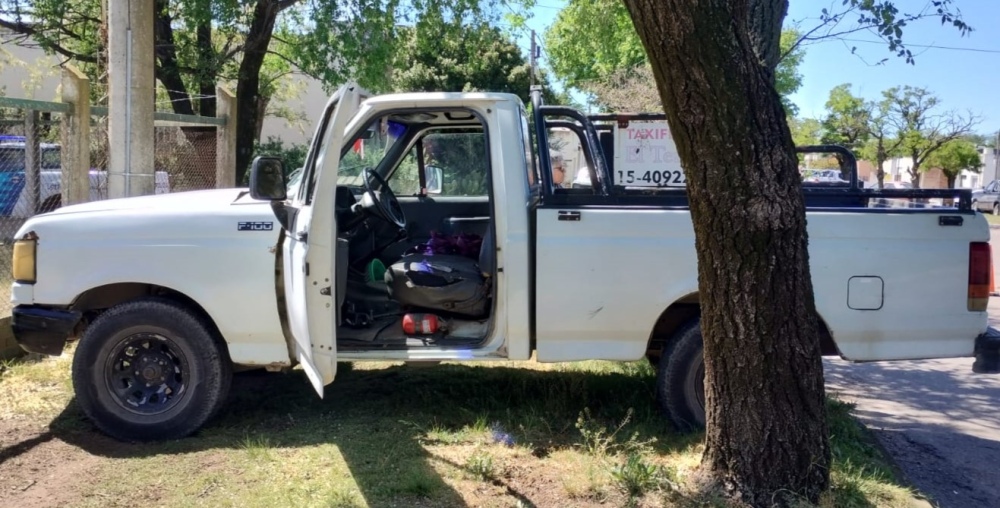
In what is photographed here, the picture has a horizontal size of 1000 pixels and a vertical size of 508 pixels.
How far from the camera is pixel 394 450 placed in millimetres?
4598

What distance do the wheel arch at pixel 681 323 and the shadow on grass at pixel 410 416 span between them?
534mm

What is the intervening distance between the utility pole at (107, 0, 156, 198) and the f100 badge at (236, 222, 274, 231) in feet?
8.24

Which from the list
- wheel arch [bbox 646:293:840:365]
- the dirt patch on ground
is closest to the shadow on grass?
the dirt patch on ground

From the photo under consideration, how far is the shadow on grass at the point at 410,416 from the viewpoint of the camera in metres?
4.45

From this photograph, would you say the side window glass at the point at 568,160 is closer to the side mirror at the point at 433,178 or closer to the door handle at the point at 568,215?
the door handle at the point at 568,215

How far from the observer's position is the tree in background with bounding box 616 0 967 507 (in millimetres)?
3314

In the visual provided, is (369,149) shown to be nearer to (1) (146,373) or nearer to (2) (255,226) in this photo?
(2) (255,226)

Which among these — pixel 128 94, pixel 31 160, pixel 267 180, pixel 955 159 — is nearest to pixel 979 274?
pixel 267 180

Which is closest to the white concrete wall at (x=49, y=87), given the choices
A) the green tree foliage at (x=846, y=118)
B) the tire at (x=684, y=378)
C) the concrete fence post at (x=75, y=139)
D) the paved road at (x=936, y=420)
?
the concrete fence post at (x=75, y=139)

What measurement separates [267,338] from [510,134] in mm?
1824

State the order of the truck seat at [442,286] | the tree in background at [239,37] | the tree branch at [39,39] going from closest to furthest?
the truck seat at [442,286] → the tree in background at [239,37] → the tree branch at [39,39]

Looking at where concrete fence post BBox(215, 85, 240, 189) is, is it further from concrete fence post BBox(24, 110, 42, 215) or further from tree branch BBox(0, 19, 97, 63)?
tree branch BBox(0, 19, 97, 63)

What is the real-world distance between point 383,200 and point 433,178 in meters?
0.79

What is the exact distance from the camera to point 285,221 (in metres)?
4.70
